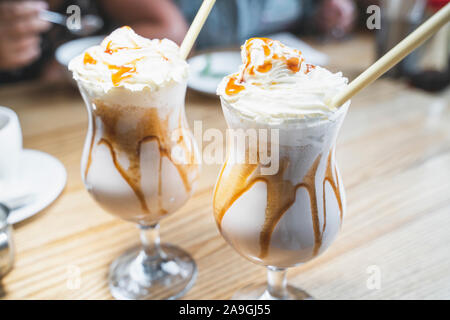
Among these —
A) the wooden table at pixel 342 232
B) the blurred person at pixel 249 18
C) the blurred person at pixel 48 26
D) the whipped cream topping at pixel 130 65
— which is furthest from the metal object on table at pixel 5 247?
the blurred person at pixel 249 18

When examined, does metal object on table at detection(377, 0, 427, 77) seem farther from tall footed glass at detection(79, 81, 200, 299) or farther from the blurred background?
tall footed glass at detection(79, 81, 200, 299)

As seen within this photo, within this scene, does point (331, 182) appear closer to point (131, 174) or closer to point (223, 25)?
point (131, 174)

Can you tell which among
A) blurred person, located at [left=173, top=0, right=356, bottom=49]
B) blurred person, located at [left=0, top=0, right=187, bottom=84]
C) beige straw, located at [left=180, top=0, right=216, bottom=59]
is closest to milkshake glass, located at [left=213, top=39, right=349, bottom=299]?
beige straw, located at [left=180, top=0, right=216, bottom=59]

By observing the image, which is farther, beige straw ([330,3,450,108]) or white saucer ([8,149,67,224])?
white saucer ([8,149,67,224])

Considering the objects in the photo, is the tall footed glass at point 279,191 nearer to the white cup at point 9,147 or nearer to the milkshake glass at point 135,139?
the milkshake glass at point 135,139
